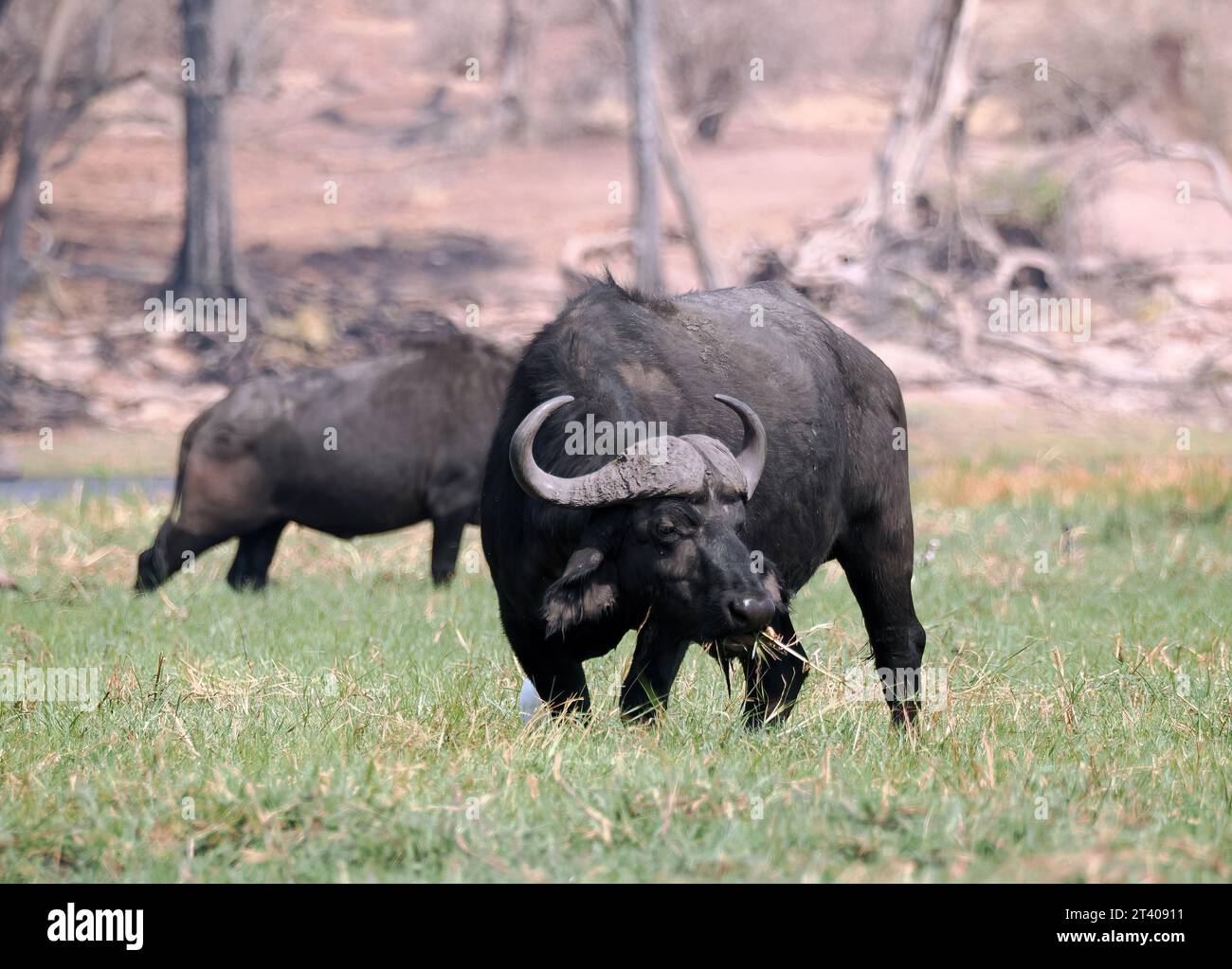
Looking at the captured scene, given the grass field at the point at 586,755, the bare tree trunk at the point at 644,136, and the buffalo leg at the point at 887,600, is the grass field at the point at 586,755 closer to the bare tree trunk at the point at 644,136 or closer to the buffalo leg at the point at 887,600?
the buffalo leg at the point at 887,600

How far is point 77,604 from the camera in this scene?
9.97 metres

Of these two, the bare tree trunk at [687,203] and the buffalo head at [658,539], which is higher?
the bare tree trunk at [687,203]

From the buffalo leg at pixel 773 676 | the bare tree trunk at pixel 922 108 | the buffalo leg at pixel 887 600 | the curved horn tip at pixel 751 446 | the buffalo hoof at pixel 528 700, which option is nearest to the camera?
the curved horn tip at pixel 751 446

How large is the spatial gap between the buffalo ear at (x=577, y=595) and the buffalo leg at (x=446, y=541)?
17.6 feet

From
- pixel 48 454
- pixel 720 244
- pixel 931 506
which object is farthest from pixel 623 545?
pixel 720 244

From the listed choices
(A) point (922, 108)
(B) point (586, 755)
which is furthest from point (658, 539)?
(A) point (922, 108)

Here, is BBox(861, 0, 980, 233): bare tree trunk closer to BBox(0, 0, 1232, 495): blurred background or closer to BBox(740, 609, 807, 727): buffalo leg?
BBox(0, 0, 1232, 495): blurred background

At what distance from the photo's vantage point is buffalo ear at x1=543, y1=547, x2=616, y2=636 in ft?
18.7

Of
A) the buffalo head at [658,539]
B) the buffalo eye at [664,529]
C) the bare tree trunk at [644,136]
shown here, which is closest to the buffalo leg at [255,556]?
the buffalo head at [658,539]

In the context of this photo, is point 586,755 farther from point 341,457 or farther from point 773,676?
point 341,457

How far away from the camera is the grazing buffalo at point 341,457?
1086 centimetres

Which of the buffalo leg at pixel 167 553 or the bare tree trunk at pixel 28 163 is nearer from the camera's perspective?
the buffalo leg at pixel 167 553

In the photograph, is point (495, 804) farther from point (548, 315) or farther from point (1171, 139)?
point (1171, 139)

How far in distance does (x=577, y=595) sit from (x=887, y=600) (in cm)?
194
